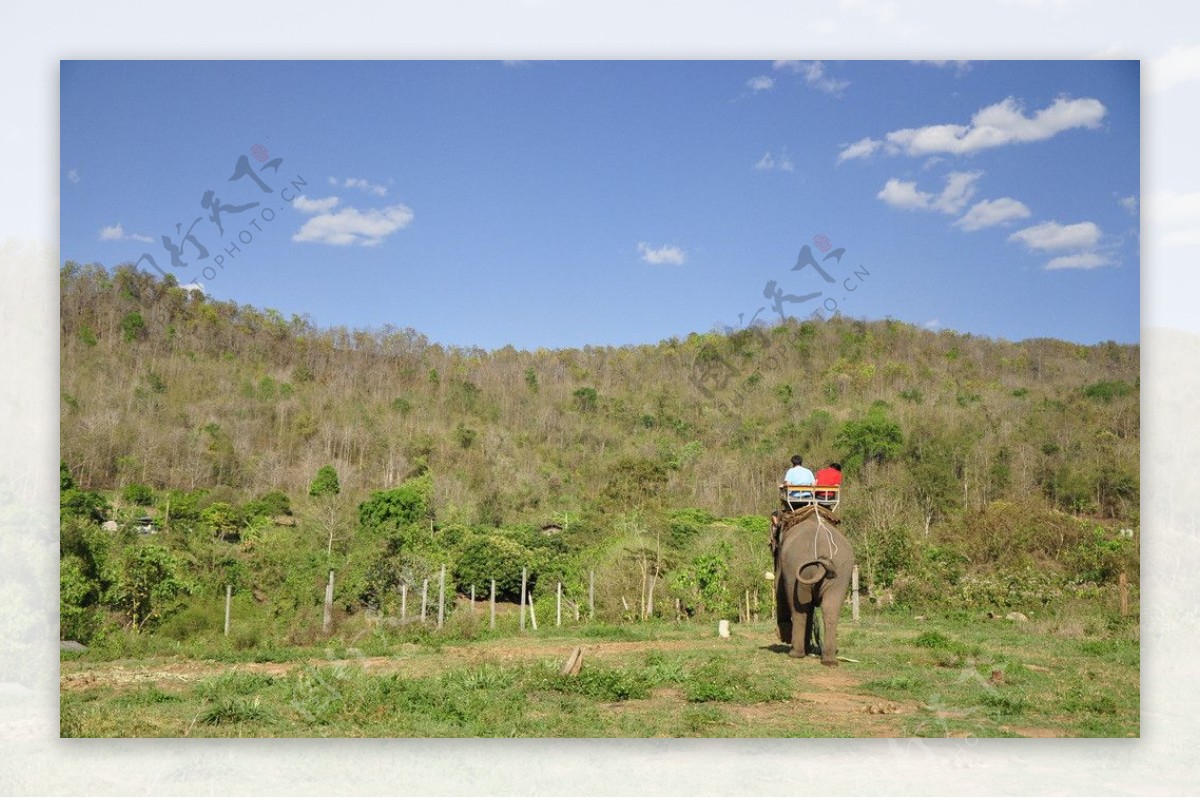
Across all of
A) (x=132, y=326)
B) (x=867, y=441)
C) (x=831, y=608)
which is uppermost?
(x=132, y=326)

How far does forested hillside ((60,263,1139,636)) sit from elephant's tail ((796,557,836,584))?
402 cm

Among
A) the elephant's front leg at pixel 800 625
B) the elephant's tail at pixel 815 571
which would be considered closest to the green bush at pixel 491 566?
A: the elephant's front leg at pixel 800 625

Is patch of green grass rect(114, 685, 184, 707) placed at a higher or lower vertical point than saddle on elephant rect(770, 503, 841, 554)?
lower

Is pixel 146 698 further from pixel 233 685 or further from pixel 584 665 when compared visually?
pixel 584 665

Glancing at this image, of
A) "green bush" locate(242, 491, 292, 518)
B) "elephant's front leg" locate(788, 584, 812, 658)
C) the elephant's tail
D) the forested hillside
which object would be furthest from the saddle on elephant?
"green bush" locate(242, 491, 292, 518)

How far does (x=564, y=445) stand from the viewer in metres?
33.7

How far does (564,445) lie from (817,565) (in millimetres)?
24895

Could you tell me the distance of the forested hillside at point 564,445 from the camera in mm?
17469

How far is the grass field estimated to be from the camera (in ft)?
25.0

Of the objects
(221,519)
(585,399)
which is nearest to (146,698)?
(221,519)

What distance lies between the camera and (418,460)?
33.2 m

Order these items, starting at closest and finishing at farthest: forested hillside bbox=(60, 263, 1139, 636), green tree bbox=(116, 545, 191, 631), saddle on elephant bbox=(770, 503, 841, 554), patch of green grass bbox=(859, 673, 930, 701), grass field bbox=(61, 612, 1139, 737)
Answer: grass field bbox=(61, 612, 1139, 737) < patch of green grass bbox=(859, 673, 930, 701) < saddle on elephant bbox=(770, 503, 841, 554) < green tree bbox=(116, 545, 191, 631) < forested hillside bbox=(60, 263, 1139, 636)

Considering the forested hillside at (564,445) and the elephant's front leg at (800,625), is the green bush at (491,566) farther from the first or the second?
the elephant's front leg at (800,625)

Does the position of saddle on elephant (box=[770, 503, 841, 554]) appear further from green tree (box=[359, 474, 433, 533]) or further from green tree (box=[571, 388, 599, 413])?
green tree (box=[571, 388, 599, 413])
